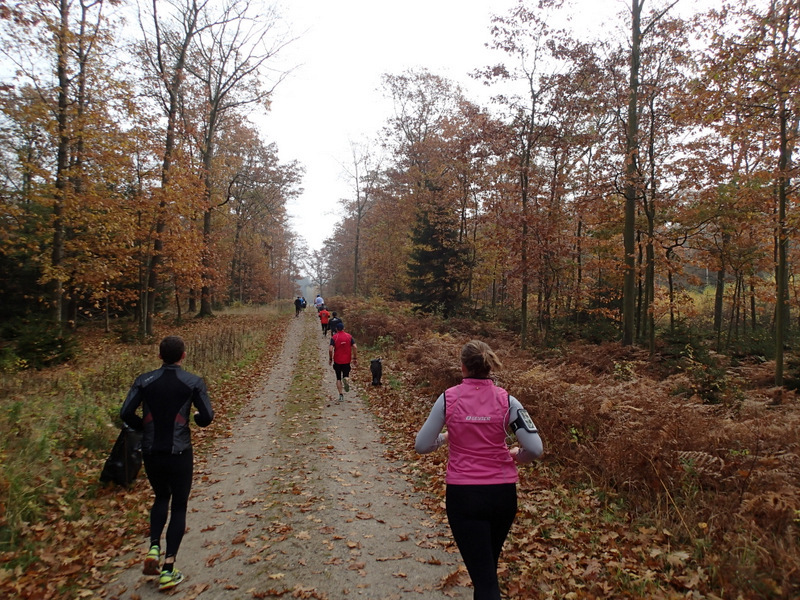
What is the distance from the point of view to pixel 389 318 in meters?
22.8

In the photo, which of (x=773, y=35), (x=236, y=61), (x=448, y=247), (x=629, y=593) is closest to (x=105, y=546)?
(x=629, y=593)

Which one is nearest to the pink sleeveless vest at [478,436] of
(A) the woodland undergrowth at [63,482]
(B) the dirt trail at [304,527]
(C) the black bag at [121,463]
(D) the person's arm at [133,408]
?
(B) the dirt trail at [304,527]

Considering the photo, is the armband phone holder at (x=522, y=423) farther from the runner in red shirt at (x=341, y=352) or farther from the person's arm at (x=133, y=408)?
the runner in red shirt at (x=341, y=352)

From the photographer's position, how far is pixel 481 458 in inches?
120

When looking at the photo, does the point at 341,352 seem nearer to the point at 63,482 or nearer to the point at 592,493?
the point at 63,482

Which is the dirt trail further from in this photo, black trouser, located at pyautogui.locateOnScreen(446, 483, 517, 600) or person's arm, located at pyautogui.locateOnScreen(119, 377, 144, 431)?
person's arm, located at pyautogui.locateOnScreen(119, 377, 144, 431)

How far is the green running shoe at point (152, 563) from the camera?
440cm

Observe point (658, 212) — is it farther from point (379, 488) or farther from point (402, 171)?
point (402, 171)

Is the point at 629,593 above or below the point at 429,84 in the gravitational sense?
below

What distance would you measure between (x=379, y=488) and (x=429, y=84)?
30229 mm

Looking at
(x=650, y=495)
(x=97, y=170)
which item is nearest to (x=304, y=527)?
(x=650, y=495)

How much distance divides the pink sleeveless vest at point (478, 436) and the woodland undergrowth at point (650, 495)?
1.85 m

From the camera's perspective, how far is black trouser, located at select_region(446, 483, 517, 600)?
118 inches

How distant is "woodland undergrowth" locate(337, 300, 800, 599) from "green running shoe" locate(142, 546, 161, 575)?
10.6 feet
